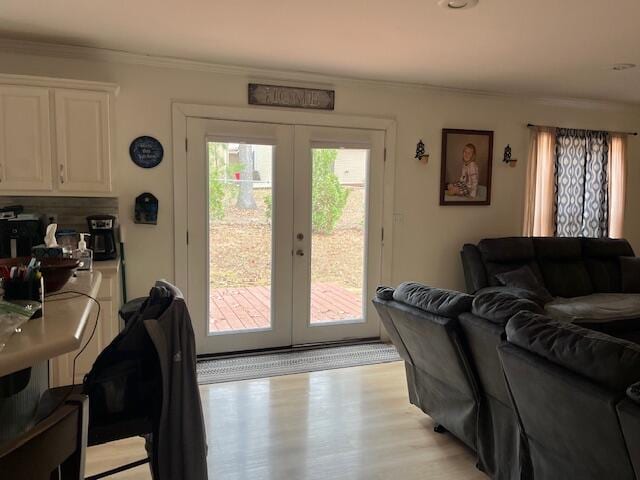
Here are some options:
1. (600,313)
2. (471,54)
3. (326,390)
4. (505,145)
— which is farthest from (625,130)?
(326,390)

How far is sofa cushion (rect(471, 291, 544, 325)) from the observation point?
2275 millimetres

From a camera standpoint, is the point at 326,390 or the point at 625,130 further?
the point at 625,130

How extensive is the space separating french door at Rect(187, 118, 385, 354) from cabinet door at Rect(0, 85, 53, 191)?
1057 millimetres

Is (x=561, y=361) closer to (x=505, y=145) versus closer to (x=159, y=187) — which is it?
(x=159, y=187)

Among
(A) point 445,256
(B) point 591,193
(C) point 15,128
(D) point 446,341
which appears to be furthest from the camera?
(B) point 591,193

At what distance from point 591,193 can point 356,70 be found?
3175 mm

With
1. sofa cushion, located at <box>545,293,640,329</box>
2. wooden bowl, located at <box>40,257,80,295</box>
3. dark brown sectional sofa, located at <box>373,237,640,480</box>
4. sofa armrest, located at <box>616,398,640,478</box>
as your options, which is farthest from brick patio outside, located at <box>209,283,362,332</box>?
sofa armrest, located at <box>616,398,640,478</box>

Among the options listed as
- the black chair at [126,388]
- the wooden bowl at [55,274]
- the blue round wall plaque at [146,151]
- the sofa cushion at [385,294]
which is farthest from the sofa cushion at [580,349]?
the blue round wall plaque at [146,151]

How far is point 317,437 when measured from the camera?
9.74ft

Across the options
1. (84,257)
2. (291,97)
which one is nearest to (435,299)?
(84,257)

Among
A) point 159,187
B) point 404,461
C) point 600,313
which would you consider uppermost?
point 159,187

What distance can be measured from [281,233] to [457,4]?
92.8 inches

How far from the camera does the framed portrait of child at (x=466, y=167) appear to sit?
4.93m

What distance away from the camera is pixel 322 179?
4.52 m
